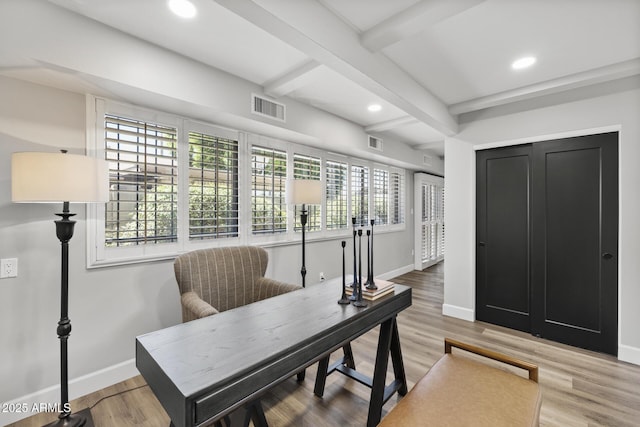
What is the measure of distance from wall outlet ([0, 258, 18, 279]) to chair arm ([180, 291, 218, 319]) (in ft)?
3.43

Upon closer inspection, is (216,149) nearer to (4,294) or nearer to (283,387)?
(4,294)

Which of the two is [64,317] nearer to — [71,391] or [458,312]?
[71,391]

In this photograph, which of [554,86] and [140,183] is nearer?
[140,183]

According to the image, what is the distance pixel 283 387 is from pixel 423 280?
3938 millimetres

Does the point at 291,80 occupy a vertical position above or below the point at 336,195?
above

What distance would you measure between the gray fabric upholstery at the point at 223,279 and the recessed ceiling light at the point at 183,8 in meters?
1.67

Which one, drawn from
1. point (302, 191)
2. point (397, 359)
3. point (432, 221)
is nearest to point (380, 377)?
point (397, 359)

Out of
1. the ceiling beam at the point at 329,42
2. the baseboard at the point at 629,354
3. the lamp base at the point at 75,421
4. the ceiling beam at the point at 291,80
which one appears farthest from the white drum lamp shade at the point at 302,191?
the baseboard at the point at 629,354

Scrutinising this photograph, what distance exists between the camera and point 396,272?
225 inches

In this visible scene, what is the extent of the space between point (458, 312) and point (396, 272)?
83.5 inches

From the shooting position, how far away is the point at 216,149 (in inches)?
113

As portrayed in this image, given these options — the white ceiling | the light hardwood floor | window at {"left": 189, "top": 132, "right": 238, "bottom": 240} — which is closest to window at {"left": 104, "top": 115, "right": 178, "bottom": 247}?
window at {"left": 189, "top": 132, "right": 238, "bottom": 240}

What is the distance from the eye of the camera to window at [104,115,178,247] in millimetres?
2250

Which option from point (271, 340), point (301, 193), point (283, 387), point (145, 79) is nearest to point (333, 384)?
point (283, 387)
